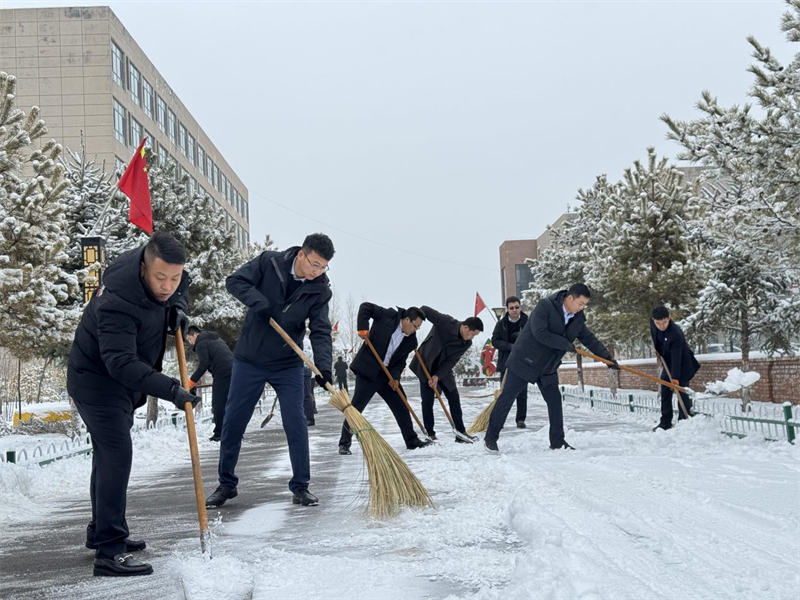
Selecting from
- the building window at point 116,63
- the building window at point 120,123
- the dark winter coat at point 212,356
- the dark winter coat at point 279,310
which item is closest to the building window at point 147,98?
the building window at point 116,63

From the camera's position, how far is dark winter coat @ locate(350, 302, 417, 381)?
920 centimetres

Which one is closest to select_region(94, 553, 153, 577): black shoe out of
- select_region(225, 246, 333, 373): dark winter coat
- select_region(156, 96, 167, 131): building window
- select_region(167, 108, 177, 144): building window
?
select_region(225, 246, 333, 373): dark winter coat

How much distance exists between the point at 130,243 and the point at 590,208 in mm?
15331

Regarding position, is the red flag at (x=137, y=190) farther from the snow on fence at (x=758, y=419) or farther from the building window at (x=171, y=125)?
the building window at (x=171, y=125)

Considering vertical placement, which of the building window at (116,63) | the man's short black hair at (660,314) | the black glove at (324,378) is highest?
the building window at (116,63)

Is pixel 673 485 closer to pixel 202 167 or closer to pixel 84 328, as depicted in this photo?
pixel 84 328

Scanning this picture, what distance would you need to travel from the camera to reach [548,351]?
8719 millimetres

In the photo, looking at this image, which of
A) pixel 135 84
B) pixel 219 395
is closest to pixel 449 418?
pixel 219 395

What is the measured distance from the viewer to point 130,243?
1955 centimetres

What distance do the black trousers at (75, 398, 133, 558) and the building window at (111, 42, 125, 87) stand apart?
3724cm

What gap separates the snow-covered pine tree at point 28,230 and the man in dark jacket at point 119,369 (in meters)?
8.13

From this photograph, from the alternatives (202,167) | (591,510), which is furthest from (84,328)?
(202,167)

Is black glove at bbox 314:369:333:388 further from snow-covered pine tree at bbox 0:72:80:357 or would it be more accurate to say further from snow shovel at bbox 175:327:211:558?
snow-covered pine tree at bbox 0:72:80:357

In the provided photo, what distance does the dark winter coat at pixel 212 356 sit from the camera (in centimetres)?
1211
